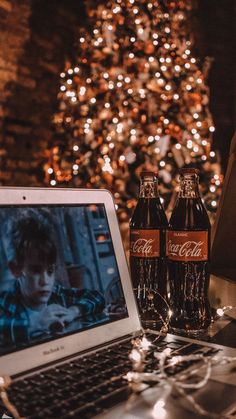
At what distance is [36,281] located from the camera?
74 cm

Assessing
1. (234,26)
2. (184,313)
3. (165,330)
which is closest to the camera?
(165,330)

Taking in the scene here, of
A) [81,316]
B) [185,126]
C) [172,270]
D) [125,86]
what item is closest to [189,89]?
[185,126]

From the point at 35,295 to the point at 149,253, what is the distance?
1.03ft

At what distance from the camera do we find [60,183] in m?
2.48

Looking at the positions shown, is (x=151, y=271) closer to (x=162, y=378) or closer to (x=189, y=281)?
(x=189, y=281)

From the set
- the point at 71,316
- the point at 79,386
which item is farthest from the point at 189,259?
the point at 79,386

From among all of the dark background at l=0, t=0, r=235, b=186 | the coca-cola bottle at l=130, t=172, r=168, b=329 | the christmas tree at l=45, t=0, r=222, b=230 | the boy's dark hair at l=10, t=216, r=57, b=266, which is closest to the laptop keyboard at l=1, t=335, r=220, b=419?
the boy's dark hair at l=10, t=216, r=57, b=266

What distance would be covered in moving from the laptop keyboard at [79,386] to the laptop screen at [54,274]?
0.06 m

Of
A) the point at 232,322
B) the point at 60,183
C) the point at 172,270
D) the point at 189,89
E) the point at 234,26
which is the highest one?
the point at 234,26

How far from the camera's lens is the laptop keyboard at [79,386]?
1.75ft

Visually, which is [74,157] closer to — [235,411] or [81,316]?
[81,316]

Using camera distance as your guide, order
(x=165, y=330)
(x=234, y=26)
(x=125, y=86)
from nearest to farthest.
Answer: (x=165, y=330)
(x=125, y=86)
(x=234, y=26)

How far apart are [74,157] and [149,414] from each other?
1965 millimetres

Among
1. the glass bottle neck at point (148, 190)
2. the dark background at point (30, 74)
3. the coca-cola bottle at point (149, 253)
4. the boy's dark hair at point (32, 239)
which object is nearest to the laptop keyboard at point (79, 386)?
the boy's dark hair at point (32, 239)
